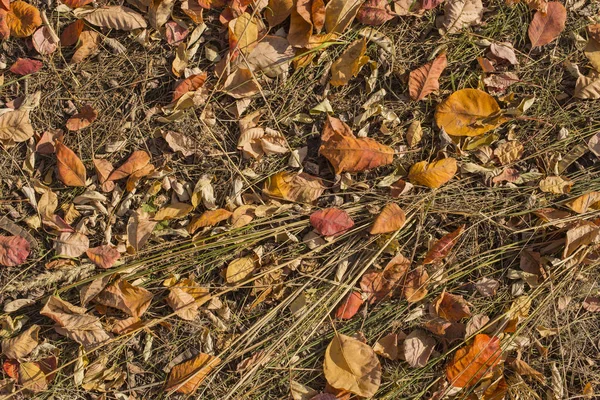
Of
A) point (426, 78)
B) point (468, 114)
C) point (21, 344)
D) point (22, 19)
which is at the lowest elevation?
point (21, 344)

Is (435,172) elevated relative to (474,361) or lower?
elevated

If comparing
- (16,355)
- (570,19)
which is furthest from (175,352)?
(570,19)

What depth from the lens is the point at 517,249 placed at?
2.26 meters

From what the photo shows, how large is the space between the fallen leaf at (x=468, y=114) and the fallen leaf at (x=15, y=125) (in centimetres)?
177

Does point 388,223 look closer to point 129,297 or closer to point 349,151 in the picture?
point 349,151

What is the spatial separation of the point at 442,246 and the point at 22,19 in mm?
2035

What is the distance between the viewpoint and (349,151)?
7.09 feet

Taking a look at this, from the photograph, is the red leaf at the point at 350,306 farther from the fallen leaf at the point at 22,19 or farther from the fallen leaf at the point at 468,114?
the fallen leaf at the point at 22,19

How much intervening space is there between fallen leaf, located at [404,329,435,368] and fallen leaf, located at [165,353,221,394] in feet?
2.64

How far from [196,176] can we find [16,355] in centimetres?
105

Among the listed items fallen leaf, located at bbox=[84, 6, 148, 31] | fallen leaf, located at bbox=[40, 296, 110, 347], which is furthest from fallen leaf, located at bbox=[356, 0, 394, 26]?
fallen leaf, located at bbox=[40, 296, 110, 347]

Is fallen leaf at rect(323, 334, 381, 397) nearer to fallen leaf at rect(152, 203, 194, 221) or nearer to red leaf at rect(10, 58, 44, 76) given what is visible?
fallen leaf at rect(152, 203, 194, 221)

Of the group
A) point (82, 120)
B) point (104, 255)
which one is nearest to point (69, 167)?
point (82, 120)

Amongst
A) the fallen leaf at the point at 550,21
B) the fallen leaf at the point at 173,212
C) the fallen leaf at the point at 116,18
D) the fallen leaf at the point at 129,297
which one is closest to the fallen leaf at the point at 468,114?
the fallen leaf at the point at 550,21
